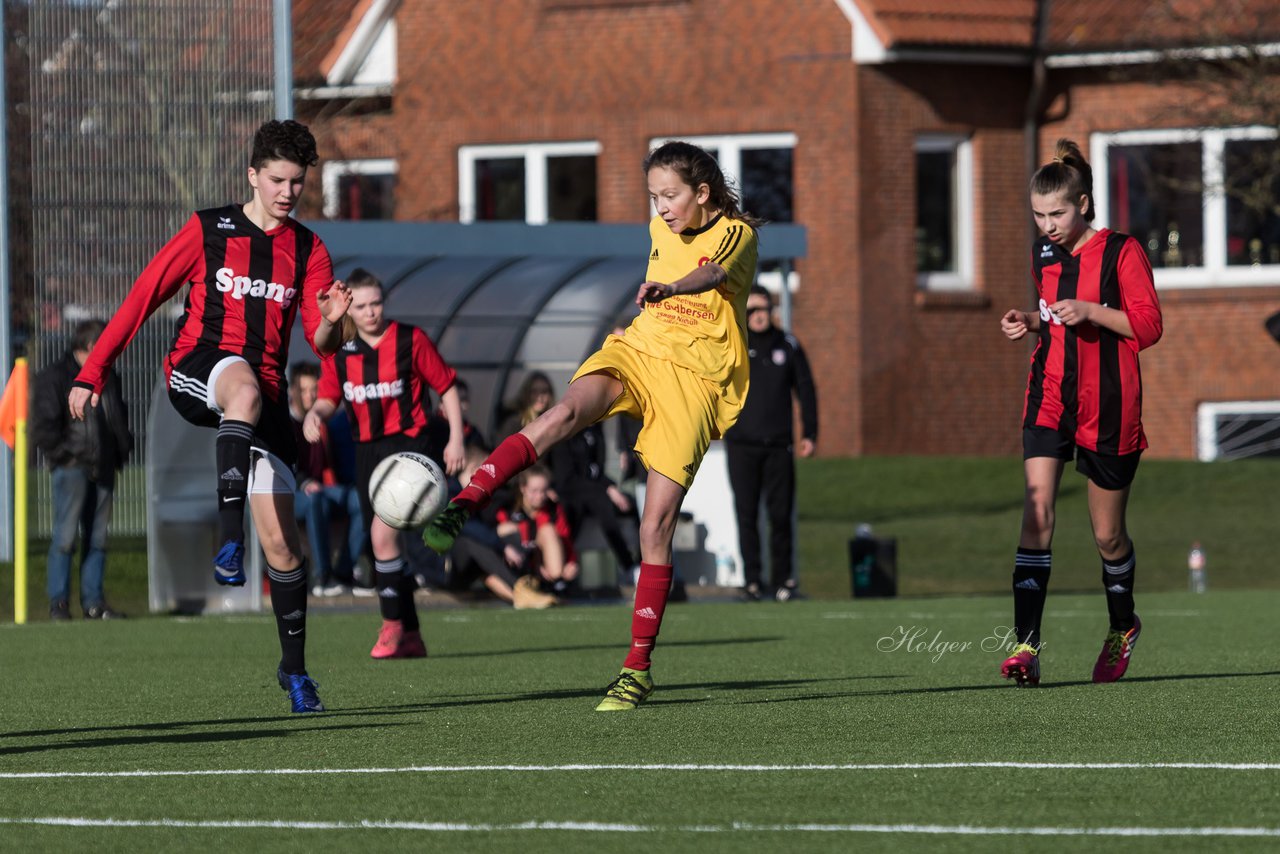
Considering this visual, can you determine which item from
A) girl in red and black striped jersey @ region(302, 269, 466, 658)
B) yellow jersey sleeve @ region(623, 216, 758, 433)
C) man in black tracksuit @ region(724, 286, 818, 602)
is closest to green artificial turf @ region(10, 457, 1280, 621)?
man in black tracksuit @ region(724, 286, 818, 602)

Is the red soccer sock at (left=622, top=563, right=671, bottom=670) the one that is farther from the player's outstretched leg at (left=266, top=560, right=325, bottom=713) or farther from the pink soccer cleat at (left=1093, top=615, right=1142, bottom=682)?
the pink soccer cleat at (left=1093, top=615, right=1142, bottom=682)

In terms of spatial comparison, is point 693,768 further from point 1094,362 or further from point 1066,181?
point 1066,181

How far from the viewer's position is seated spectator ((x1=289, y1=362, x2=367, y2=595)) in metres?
17.4

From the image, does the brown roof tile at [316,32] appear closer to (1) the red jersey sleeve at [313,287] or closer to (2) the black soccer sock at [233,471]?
(1) the red jersey sleeve at [313,287]

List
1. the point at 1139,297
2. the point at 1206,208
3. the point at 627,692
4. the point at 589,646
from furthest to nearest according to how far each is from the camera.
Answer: the point at 1206,208 < the point at 589,646 < the point at 1139,297 < the point at 627,692

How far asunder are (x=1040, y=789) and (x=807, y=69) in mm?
24986

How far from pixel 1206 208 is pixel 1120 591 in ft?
75.4

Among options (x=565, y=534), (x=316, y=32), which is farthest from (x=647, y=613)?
(x=316, y=32)

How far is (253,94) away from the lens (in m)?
19.4

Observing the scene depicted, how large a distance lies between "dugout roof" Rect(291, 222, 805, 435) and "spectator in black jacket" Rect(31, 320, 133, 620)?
11.3 feet

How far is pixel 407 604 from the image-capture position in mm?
11375

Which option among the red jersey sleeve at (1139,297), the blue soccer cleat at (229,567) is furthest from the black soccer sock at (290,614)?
the red jersey sleeve at (1139,297)

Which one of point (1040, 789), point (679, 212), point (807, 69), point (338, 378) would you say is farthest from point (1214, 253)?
point (1040, 789)

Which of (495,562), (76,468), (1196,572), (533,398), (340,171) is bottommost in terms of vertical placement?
(1196,572)
